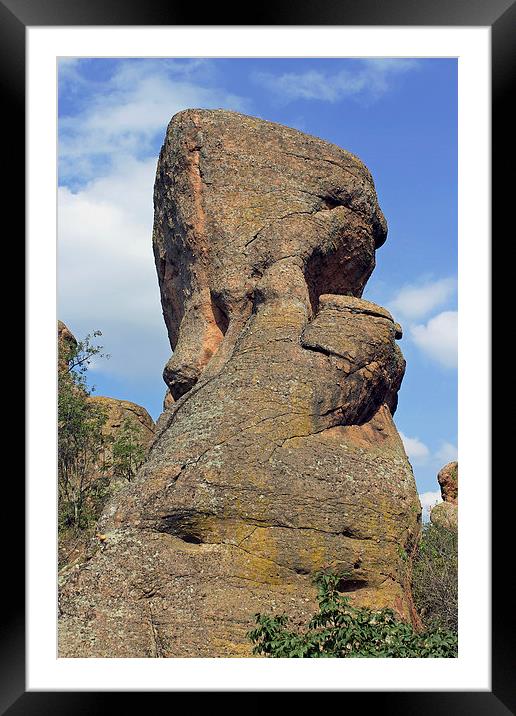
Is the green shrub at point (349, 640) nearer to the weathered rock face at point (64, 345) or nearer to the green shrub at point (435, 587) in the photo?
the green shrub at point (435, 587)

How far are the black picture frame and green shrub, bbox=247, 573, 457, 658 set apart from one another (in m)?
4.06

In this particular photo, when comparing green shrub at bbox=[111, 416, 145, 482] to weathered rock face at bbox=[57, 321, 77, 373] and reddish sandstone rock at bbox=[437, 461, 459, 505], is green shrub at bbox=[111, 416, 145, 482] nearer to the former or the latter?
weathered rock face at bbox=[57, 321, 77, 373]

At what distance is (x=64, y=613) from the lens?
1418 cm

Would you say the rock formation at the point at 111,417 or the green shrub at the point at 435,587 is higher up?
the rock formation at the point at 111,417

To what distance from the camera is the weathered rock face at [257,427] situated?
47.1ft

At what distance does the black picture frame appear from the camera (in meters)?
6.95

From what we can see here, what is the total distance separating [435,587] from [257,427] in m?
5.15

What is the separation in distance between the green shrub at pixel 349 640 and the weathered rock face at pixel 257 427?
2129 mm

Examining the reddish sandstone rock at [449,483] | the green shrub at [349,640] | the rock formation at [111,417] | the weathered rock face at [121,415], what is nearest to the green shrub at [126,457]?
the rock formation at [111,417]
